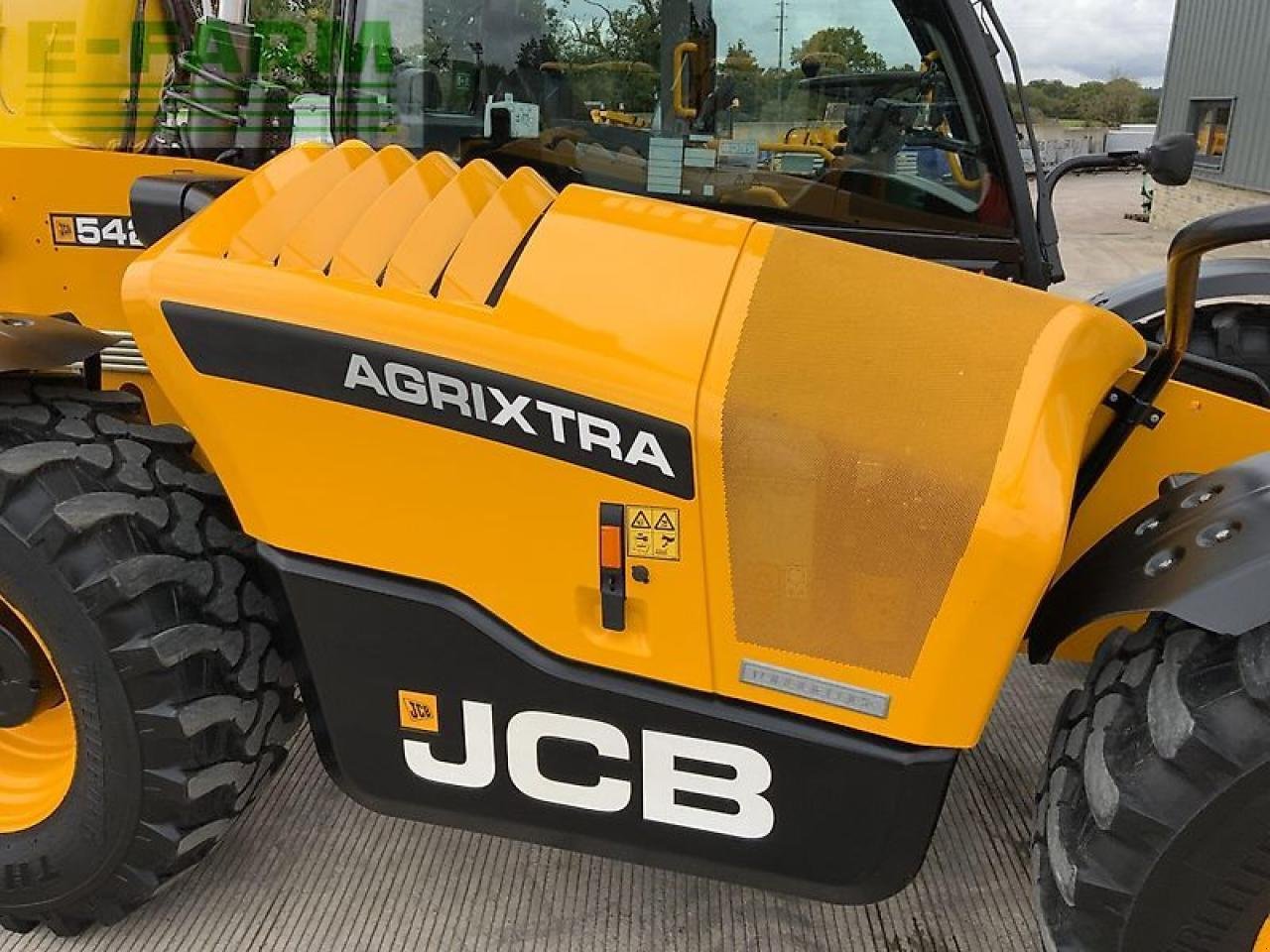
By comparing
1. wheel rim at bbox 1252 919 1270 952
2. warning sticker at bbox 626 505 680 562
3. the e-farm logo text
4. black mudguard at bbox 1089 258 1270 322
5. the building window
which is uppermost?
the building window

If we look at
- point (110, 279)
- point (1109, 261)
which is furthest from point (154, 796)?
point (1109, 261)

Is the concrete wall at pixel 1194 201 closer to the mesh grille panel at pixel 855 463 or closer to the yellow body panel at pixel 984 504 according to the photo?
the yellow body panel at pixel 984 504

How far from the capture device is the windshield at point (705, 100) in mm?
2418

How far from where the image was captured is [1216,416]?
1.91 meters

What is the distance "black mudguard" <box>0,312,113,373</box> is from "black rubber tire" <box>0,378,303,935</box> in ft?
0.26

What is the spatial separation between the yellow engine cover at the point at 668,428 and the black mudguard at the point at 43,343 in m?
0.30

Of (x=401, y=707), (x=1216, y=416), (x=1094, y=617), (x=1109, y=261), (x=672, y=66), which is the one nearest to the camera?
(x=1094, y=617)

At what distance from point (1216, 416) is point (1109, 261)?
1025cm

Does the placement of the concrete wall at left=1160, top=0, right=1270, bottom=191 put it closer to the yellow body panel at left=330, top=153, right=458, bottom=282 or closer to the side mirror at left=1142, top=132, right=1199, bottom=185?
the side mirror at left=1142, top=132, right=1199, bottom=185

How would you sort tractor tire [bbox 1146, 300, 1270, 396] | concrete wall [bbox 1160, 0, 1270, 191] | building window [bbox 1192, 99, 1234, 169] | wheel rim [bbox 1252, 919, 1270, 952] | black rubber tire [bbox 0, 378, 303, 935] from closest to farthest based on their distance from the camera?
1. wheel rim [bbox 1252, 919, 1270, 952]
2. black rubber tire [bbox 0, 378, 303, 935]
3. tractor tire [bbox 1146, 300, 1270, 396]
4. concrete wall [bbox 1160, 0, 1270, 191]
5. building window [bbox 1192, 99, 1234, 169]

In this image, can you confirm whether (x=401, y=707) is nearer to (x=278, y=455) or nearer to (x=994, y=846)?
(x=278, y=455)

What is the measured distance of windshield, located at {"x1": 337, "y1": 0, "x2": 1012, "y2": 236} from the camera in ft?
7.93

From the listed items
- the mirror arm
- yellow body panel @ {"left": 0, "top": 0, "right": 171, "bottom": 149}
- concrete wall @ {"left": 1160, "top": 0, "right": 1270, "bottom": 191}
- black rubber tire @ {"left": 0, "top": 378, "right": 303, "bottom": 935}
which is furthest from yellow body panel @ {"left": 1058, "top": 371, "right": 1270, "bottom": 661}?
concrete wall @ {"left": 1160, "top": 0, "right": 1270, "bottom": 191}

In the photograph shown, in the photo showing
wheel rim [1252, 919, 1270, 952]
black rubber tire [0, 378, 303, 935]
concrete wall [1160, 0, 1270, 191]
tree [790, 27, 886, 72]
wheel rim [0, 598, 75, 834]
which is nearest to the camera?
wheel rim [1252, 919, 1270, 952]
